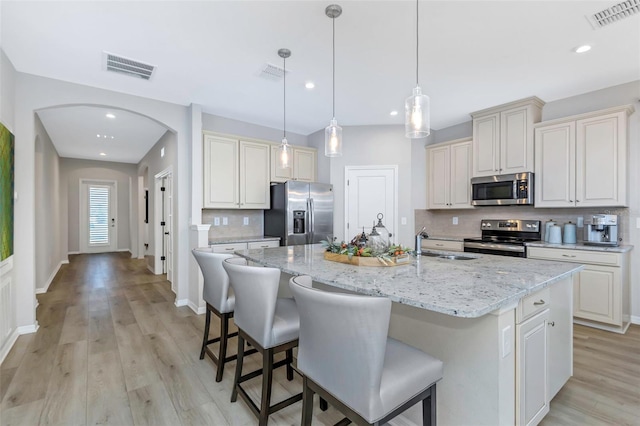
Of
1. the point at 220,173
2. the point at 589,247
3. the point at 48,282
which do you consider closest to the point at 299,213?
the point at 220,173

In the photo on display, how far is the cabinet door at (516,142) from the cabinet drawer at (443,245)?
1169mm

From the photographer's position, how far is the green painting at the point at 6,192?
2.56 meters

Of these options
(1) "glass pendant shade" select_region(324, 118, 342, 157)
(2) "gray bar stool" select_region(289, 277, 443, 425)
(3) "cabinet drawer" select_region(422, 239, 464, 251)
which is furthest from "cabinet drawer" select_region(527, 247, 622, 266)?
(2) "gray bar stool" select_region(289, 277, 443, 425)

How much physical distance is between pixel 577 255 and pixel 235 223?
4.44 metres

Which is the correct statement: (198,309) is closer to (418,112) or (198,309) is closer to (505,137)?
(418,112)

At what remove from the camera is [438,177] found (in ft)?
16.0

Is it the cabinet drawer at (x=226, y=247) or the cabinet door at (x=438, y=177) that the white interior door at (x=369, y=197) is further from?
the cabinet drawer at (x=226, y=247)

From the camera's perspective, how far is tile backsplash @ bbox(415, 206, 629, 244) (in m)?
3.46

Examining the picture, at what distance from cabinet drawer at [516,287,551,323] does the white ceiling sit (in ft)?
6.50

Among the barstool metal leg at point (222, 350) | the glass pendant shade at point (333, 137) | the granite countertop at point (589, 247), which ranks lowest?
the barstool metal leg at point (222, 350)

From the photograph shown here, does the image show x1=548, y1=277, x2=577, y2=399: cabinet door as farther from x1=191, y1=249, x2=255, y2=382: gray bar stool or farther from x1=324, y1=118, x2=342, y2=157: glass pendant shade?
x1=191, y1=249, x2=255, y2=382: gray bar stool

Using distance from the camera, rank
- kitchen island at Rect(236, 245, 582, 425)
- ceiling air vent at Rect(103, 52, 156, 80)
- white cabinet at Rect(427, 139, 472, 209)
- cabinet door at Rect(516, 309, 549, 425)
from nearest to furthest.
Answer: kitchen island at Rect(236, 245, 582, 425) < cabinet door at Rect(516, 309, 549, 425) < ceiling air vent at Rect(103, 52, 156, 80) < white cabinet at Rect(427, 139, 472, 209)

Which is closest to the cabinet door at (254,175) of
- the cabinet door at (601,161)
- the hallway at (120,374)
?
the hallway at (120,374)

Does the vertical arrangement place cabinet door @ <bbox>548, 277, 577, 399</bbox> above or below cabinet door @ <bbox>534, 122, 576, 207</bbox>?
below
